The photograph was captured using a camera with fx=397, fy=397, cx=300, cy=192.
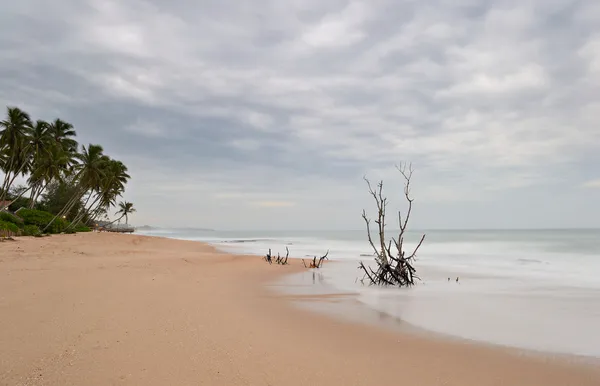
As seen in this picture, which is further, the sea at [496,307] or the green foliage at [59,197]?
the green foliage at [59,197]

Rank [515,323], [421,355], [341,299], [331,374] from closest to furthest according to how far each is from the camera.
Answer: [331,374]
[421,355]
[515,323]
[341,299]

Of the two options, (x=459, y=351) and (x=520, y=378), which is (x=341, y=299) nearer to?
(x=459, y=351)

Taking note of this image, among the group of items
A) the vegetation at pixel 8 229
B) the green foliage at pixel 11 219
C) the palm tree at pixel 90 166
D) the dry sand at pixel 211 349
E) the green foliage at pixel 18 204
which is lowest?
the dry sand at pixel 211 349

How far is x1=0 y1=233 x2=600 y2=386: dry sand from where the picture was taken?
410cm

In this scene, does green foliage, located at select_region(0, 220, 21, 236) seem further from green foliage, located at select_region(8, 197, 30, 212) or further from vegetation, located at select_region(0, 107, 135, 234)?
green foliage, located at select_region(8, 197, 30, 212)

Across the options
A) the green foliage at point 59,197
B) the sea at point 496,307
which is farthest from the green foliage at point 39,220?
the sea at point 496,307

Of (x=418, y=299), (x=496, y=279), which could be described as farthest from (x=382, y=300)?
(x=496, y=279)

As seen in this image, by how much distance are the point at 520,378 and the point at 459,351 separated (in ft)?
3.66

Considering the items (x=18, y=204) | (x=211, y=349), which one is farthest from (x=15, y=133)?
(x=211, y=349)

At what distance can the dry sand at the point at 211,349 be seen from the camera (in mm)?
4102

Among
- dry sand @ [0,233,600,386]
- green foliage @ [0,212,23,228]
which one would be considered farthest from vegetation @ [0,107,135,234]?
dry sand @ [0,233,600,386]

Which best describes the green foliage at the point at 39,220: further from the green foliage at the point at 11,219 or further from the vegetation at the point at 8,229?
the vegetation at the point at 8,229

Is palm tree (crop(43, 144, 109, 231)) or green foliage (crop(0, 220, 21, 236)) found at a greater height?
palm tree (crop(43, 144, 109, 231))

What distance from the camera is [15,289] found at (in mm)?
7977
